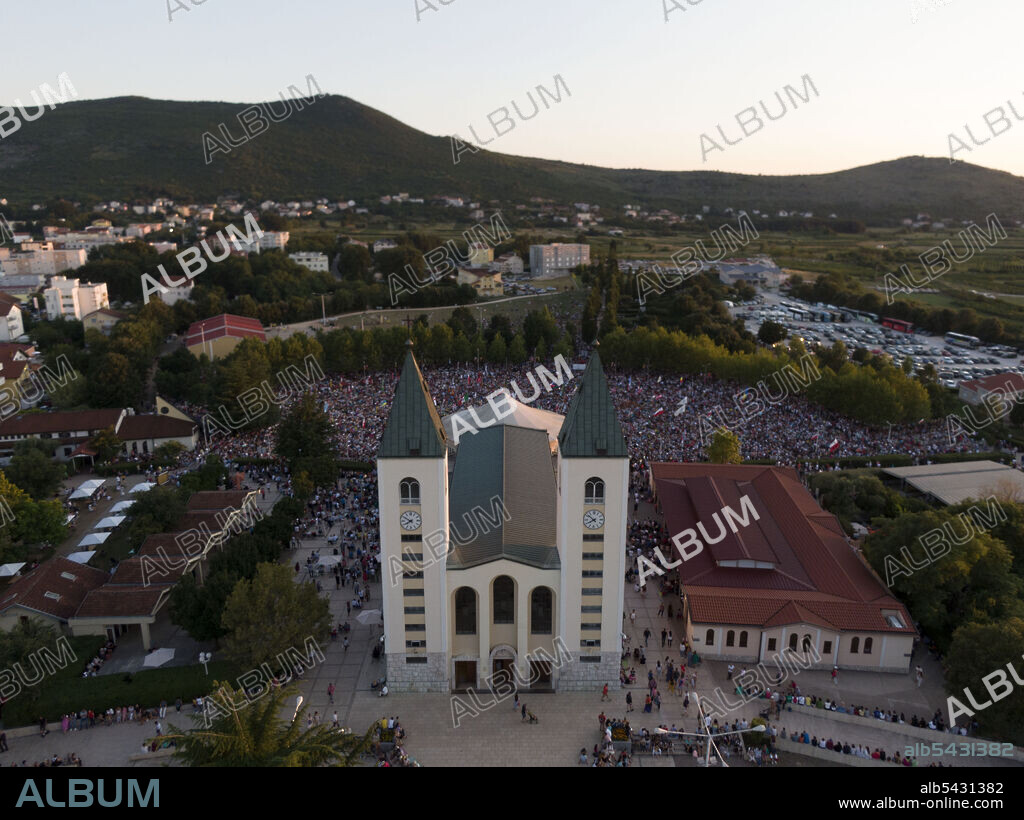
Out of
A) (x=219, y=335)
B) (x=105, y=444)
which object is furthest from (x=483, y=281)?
(x=105, y=444)

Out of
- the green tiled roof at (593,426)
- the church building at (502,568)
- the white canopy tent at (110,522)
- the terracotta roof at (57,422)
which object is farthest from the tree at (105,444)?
the green tiled roof at (593,426)

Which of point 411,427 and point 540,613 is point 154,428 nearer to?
point 411,427

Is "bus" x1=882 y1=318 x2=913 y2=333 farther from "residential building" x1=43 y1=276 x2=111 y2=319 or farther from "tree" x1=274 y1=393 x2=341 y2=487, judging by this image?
"residential building" x1=43 y1=276 x2=111 y2=319

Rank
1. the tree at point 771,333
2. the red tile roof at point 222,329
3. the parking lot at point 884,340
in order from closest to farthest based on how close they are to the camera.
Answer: the red tile roof at point 222,329, the parking lot at point 884,340, the tree at point 771,333

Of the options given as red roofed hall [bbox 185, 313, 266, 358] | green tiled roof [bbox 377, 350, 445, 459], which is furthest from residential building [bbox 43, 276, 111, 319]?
green tiled roof [bbox 377, 350, 445, 459]

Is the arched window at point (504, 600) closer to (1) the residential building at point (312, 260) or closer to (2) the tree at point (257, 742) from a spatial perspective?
(2) the tree at point (257, 742)
